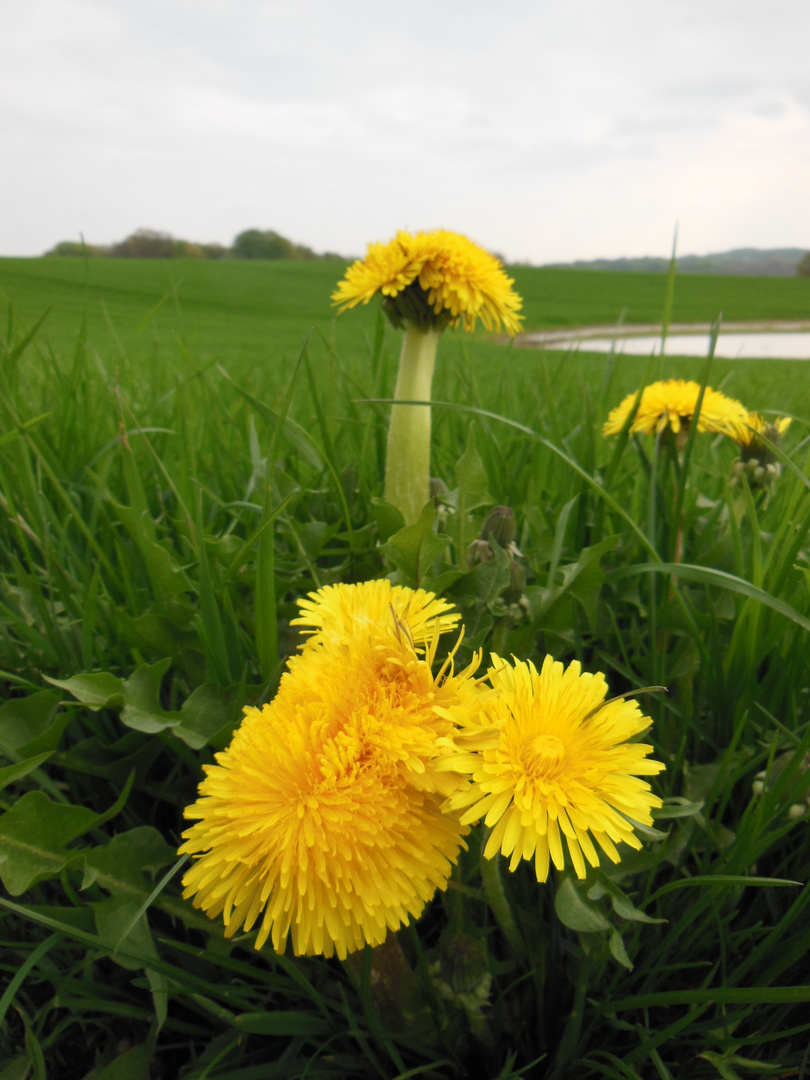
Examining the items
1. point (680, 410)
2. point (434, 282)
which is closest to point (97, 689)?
point (434, 282)

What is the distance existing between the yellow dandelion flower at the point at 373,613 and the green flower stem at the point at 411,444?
0.42 meters

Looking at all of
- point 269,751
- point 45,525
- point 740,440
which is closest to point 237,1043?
point 269,751

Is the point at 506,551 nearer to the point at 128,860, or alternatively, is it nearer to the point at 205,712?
the point at 205,712

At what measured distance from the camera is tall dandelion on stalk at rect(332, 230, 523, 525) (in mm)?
853

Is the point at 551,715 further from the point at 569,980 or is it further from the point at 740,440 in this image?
the point at 740,440

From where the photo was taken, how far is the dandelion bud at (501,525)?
76 cm

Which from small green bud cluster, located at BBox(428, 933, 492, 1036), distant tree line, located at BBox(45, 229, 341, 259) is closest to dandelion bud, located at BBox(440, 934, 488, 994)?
small green bud cluster, located at BBox(428, 933, 492, 1036)

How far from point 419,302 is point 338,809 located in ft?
2.27

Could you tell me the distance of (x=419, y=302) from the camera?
91cm

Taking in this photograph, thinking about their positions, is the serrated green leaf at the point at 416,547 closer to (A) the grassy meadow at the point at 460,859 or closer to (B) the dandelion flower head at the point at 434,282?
(A) the grassy meadow at the point at 460,859

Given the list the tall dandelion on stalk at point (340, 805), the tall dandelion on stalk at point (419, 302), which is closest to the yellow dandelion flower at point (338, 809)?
the tall dandelion on stalk at point (340, 805)

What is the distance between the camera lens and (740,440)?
104cm

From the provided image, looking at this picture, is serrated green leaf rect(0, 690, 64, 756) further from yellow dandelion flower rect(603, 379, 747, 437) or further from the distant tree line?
the distant tree line

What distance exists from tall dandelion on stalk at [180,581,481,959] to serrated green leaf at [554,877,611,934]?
122 mm
